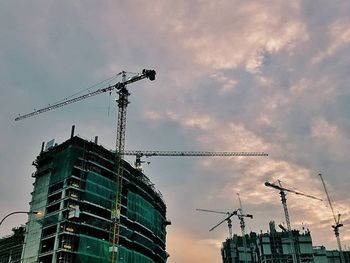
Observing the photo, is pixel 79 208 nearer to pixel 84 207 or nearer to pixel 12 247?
pixel 84 207

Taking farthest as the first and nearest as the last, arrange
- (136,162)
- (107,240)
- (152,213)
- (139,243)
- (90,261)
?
(136,162) → (152,213) → (139,243) → (107,240) → (90,261)

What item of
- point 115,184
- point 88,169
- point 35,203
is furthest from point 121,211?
point 35,203

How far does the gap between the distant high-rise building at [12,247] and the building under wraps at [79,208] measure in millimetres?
13058

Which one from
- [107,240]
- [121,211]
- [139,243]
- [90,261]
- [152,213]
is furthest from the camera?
[152,213]

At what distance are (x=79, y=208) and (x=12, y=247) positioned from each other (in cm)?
4081

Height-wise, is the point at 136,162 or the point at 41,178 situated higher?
the point at 136,162

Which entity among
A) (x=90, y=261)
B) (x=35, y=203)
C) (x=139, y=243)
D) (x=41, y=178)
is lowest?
(x=90, y=261)

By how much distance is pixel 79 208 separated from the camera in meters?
124

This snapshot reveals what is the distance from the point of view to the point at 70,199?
12250cm

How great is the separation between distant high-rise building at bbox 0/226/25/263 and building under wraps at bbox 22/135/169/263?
1306cm

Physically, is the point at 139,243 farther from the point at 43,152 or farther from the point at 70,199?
the point at 43,152

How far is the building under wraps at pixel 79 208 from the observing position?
120 meters

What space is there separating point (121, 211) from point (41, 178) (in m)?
30.3

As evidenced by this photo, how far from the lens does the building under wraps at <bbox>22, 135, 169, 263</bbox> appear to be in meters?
120
